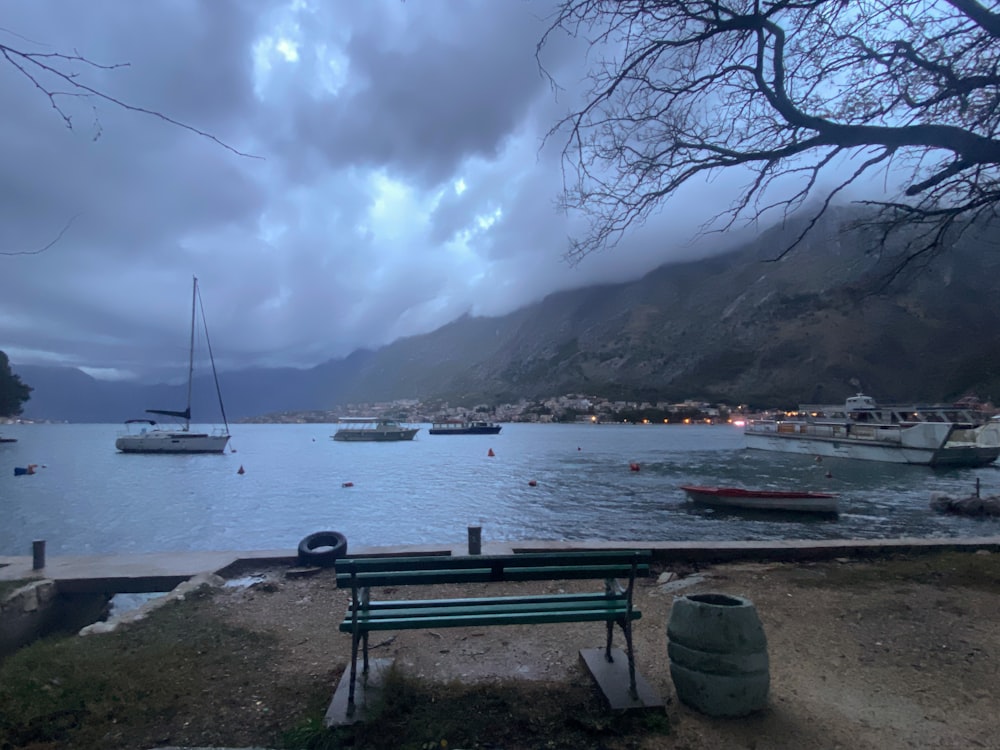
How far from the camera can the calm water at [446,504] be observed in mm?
19922

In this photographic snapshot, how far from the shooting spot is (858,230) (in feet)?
24.4

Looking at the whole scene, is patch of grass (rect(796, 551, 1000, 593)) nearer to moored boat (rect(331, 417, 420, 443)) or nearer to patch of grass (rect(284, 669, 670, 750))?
patch of grass (rect(284, 669, 670, 750))

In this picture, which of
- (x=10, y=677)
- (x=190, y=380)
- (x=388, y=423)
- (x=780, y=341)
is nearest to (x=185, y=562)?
(x=10, y=677)

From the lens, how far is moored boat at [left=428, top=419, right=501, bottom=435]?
430 feet

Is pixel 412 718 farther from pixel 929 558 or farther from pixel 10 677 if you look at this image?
pixel 929 558

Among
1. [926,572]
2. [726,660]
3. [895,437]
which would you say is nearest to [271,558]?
[726,660]

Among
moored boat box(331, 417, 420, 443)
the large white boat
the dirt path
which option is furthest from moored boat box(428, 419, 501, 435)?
the dirt path

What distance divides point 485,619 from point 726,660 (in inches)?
58.2

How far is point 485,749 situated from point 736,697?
59.7 inches

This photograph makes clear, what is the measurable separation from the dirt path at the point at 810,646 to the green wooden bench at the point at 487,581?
2.11 ft

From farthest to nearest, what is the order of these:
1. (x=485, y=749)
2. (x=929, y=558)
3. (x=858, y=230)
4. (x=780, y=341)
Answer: (x=780, y=341) < (x=929, y=558) < (x=858, y=230) < (x=485, y=749)

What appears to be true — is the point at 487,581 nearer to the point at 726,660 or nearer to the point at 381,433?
the point at 726,660

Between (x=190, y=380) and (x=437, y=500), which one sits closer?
(x=437, y=500)

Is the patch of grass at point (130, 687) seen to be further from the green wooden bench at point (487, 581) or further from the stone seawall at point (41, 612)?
the stone seawall at point (41, 612)
